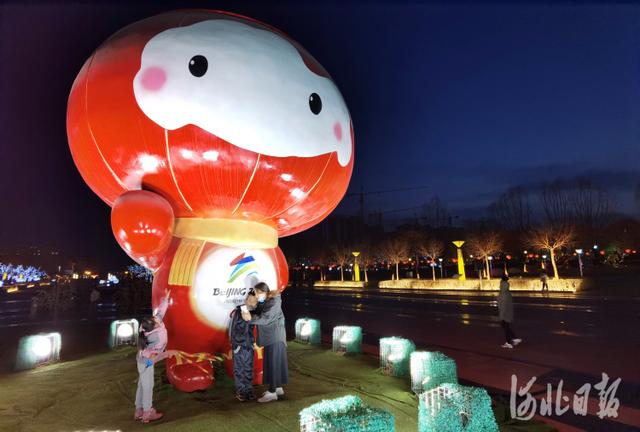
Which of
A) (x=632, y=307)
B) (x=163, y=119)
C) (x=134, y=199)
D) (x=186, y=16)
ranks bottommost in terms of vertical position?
(x=632, y=307)

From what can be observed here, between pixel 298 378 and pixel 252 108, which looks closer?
pixel 252 108

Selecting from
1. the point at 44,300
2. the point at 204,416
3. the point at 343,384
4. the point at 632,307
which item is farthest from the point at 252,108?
the point at 44,300

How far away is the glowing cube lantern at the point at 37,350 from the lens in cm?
761

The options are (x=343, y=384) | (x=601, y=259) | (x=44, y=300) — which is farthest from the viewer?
(x=601, y=259)

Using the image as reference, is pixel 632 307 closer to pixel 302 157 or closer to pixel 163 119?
pixel 302 157

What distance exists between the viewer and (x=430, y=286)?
3183 centimetres

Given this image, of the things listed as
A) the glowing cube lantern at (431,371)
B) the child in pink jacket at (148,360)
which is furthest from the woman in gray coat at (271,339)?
the glowing cube lantern at (431,371)

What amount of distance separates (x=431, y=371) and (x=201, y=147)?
4.20 metres

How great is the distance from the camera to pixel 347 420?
277 centimetres

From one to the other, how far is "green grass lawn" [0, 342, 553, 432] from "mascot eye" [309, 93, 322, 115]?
3801 mm

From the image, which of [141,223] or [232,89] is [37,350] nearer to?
[141,223]

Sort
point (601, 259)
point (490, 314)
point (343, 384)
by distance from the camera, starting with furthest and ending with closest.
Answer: point (601, 259) → point (490, 314) → point (343, 384)

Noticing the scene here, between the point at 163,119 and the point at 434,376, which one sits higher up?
the point at 163,119

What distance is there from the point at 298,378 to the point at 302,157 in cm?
356
